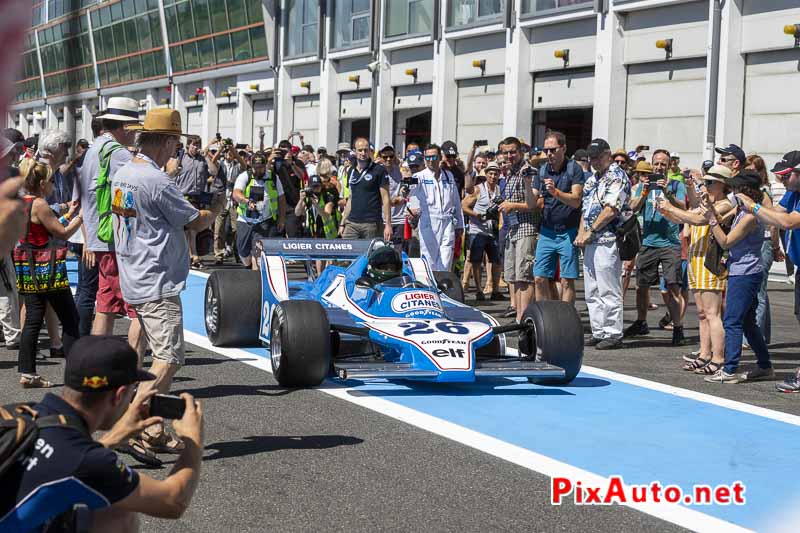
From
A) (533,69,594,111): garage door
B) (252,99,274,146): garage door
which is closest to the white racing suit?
(533,69,594,111): garage door

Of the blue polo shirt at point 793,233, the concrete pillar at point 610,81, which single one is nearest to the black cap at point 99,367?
the blue polo shirt at point 793,233

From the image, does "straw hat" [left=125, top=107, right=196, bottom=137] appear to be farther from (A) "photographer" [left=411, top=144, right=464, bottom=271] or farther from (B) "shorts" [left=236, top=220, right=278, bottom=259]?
(B) "shorts" [left=236, top=220, right=278, bottom=259]

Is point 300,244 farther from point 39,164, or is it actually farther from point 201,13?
point 201,13

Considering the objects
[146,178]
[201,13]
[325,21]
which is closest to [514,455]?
[146,178]

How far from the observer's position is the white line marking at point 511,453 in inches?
214

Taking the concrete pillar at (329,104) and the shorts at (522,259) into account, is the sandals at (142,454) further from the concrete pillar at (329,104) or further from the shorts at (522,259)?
the concrete pillar at (329,104)

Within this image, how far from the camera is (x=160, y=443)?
646cm

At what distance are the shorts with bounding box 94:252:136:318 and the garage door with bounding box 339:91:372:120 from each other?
26323 mm

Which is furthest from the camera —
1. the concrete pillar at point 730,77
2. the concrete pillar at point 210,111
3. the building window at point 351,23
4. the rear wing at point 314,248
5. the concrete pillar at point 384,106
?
the concrete pillar at point 210,111

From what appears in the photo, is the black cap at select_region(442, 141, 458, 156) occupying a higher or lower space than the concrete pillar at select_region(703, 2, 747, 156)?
lower

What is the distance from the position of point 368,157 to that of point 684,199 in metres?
3.74

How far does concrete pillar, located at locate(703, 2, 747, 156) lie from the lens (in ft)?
69.8

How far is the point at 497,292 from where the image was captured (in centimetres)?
1523

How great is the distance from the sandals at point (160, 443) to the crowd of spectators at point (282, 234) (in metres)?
0.01
